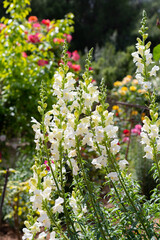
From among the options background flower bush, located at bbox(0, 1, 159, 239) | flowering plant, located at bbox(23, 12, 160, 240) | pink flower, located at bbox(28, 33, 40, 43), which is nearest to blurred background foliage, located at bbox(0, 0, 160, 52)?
background flower bush, located at bbox(0, 1, 159, 239)

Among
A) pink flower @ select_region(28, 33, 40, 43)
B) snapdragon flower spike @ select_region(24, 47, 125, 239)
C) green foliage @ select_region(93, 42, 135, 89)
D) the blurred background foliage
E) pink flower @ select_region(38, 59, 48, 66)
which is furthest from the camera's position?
the blurred background foliage

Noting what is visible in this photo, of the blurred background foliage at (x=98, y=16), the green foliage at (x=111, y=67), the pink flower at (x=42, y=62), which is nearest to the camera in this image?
the pink flower at (x=42, y=62)

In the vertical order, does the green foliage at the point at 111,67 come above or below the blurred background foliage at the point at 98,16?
below

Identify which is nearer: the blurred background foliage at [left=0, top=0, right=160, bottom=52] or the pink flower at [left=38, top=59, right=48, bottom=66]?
the pink flower at [left=38, top=59, right=48, bottom=66]

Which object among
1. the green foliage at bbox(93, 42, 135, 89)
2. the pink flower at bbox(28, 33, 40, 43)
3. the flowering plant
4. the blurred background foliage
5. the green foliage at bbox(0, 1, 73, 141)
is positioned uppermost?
the blurred background foliage

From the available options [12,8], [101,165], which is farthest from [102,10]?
[101,165]

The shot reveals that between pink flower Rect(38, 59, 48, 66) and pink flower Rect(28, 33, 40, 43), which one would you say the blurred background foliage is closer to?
pink flower Rect(28, 33, 40, 43)

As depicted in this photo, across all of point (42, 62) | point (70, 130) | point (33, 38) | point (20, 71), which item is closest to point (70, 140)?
point (70, 130)

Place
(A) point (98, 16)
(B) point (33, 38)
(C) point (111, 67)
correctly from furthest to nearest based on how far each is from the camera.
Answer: (A) point (98, 16), (C) point (111, 67), (B) point (33, 38)

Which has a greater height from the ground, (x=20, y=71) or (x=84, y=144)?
(x=20, y=71)

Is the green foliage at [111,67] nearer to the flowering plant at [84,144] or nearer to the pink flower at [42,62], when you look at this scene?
the pink flower at [42,62]

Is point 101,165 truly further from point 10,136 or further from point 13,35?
point 10,136

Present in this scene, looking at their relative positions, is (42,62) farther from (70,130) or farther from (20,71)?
(70,130)

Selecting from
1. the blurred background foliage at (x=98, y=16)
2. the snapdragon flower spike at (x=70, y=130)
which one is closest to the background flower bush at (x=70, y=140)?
the snapdragon flower spike at (x=70, y=130)
